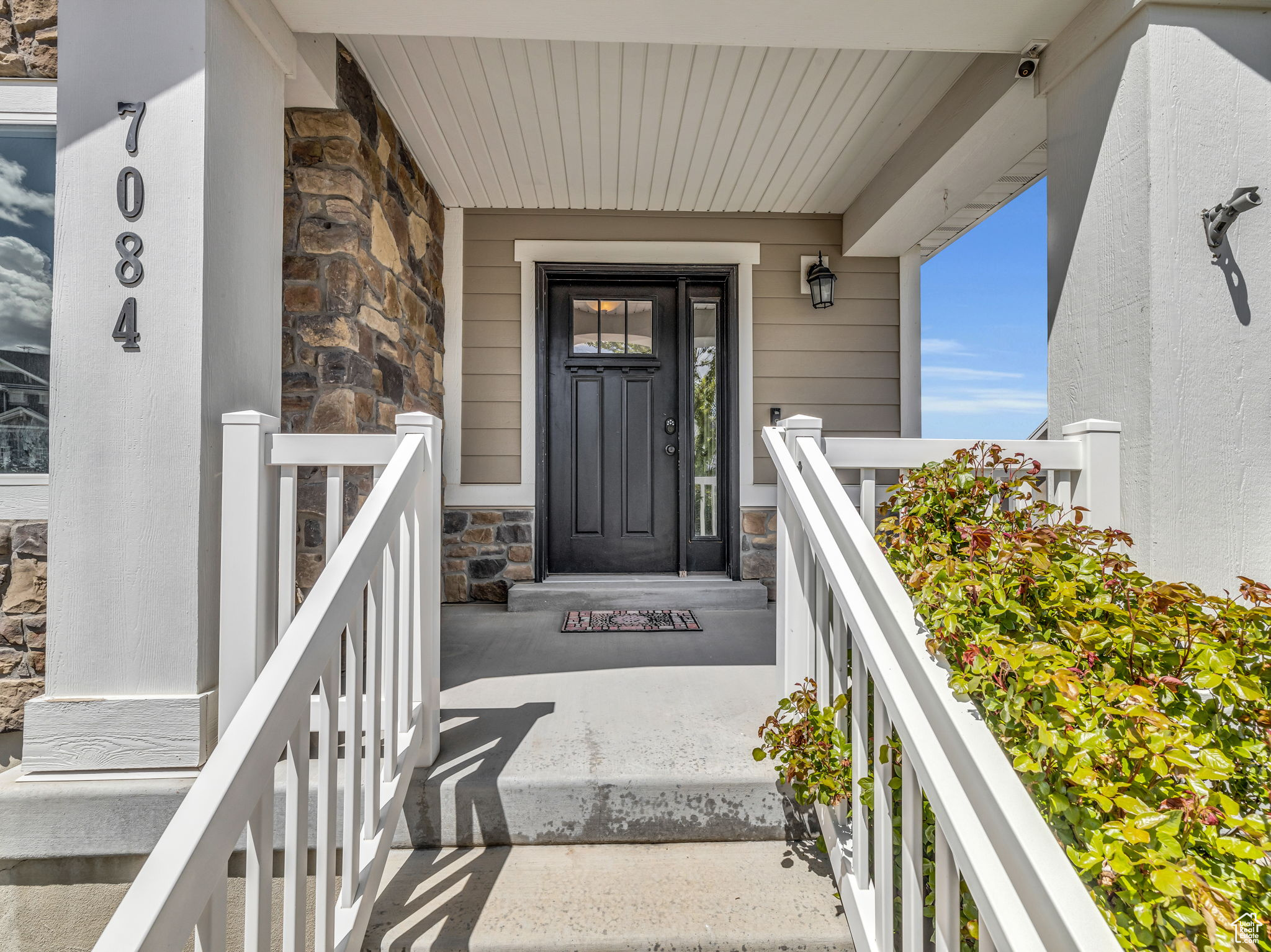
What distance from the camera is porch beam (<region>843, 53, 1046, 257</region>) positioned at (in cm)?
216

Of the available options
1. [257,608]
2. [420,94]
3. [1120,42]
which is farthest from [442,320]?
[1120,42]

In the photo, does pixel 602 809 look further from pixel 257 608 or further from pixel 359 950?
pixel 257 608

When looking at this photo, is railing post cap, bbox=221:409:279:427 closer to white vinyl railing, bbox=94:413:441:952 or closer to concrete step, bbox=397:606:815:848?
white vinyl railing, bbox=94:413:441:952

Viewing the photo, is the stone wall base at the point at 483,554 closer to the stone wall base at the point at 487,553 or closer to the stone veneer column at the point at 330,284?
the stone wall base at the point at 487,553

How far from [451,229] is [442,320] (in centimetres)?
54

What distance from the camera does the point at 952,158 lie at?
250 cm

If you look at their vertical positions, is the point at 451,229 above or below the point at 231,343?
above

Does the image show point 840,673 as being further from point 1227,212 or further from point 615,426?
point 615,426

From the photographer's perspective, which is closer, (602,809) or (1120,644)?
(1120,644)

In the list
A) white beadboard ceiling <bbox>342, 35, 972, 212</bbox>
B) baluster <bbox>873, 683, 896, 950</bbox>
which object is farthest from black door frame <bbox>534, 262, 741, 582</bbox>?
baluster <bbox>873, 683, 896, 950</bbox>

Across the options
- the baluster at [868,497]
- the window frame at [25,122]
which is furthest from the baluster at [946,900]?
the window frame at [25,122]

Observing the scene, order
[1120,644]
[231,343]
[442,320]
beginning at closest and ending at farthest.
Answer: [1120,644] → [231,343] → [442,320]

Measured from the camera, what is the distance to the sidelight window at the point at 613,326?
12.1 feet

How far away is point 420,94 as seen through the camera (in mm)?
2496
